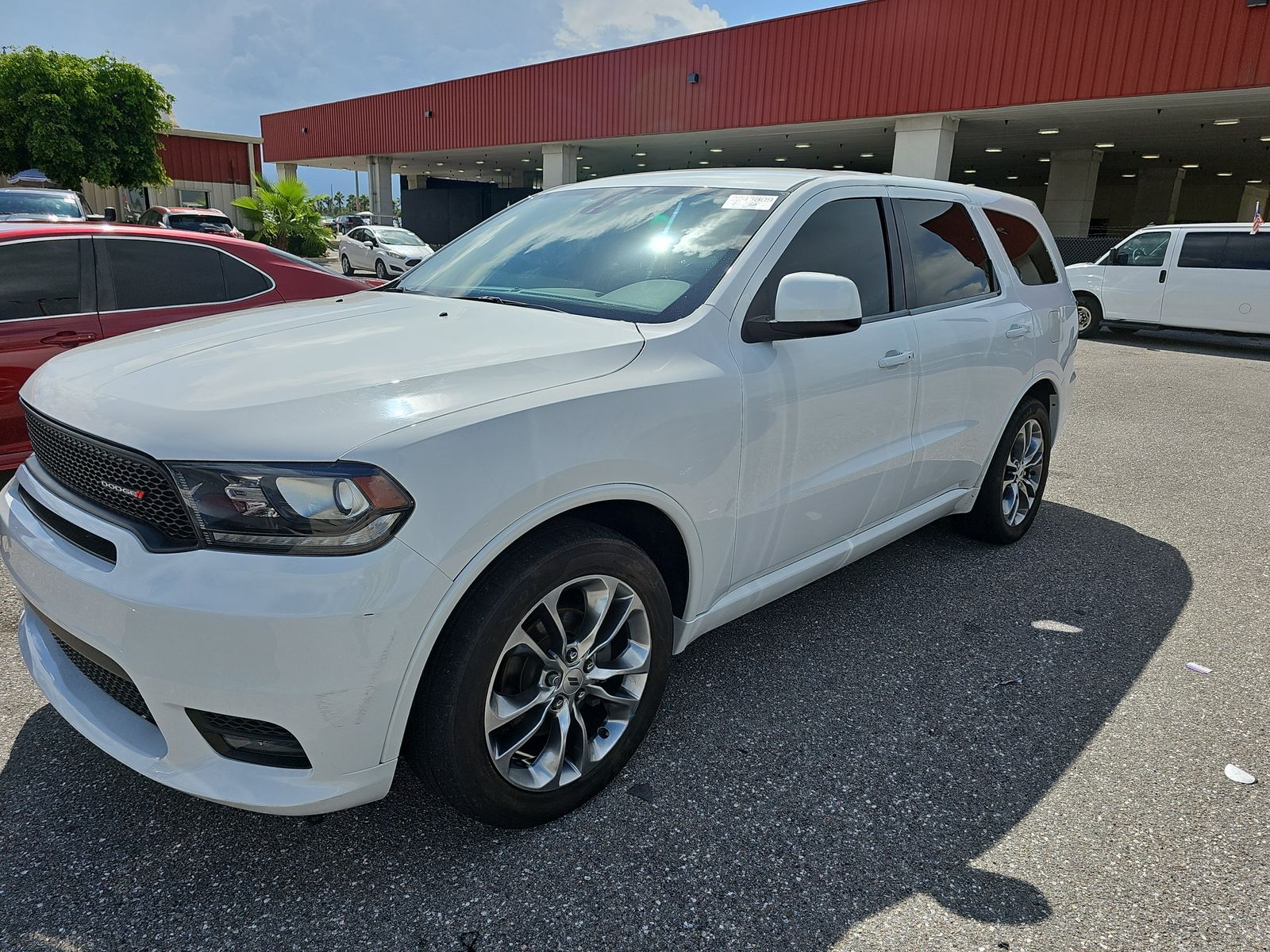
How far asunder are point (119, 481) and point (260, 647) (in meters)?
0.61

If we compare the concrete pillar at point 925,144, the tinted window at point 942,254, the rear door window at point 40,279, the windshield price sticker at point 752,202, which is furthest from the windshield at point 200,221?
the windshield price sticker at point 752,202

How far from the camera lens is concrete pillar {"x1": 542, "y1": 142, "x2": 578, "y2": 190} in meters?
26.1

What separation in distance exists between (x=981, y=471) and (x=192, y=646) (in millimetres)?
3570

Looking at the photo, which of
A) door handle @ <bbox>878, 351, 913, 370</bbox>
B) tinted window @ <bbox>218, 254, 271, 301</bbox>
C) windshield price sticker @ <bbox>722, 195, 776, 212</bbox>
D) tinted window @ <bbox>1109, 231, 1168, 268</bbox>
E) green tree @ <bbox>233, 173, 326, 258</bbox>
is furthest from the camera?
green tree @ <bbox>233, 173, 326, 258</bbox>

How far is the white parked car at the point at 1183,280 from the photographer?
1331 centimetres

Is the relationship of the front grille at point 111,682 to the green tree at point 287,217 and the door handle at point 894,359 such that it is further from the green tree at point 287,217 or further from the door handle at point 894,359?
the green tree at point 287,217

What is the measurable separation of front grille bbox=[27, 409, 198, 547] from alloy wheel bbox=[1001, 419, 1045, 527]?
3.80 meters

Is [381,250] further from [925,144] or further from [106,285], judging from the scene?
[106,285]

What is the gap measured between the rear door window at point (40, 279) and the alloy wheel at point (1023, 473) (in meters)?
5.13

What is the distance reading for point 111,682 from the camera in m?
2.13

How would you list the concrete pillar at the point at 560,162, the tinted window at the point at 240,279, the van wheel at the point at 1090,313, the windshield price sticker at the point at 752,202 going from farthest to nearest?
the concrete pillar at the point at 560,162 → the van wheel at the point at 1090,313 → the tinted window at the point at 240,279 → the windshield price sticker at the point at 752,202

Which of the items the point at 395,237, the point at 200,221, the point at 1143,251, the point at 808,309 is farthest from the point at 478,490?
the point at 200,221

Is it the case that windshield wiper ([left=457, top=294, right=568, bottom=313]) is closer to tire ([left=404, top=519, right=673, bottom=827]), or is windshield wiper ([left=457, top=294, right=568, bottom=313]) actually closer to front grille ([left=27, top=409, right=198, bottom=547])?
tire ([left=404, top=519, right=673, bottom=827])

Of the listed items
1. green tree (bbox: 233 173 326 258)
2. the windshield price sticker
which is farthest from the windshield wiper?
green tree (bbox: 233 173 326 258)
